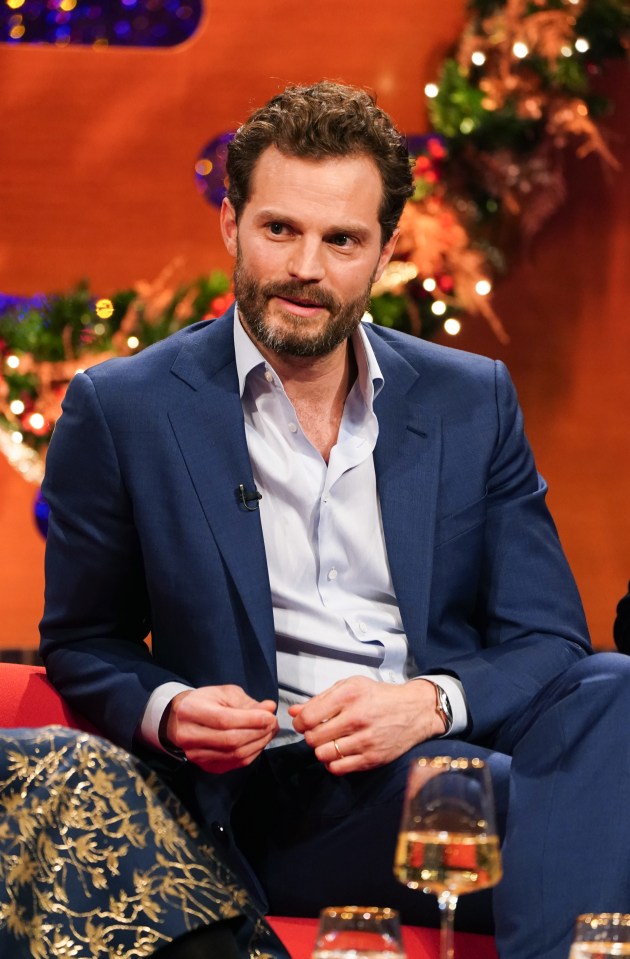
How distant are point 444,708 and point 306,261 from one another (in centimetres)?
76

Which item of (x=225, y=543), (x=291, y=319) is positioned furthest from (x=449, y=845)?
(x=291, y=319)

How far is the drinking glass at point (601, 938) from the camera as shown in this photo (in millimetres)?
1343

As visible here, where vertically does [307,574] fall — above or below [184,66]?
below

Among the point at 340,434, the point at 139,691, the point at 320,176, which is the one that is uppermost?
the point at 320,176

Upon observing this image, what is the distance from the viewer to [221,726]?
2057mm

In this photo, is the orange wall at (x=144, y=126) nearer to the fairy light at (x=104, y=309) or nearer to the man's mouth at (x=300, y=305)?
the fairy light at (x=104, y=309)

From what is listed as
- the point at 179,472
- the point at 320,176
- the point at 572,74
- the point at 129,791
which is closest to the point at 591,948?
the point at 129,791

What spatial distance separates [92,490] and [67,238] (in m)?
2.48

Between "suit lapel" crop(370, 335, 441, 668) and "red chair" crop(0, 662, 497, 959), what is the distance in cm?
47

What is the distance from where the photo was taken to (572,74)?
442 cm

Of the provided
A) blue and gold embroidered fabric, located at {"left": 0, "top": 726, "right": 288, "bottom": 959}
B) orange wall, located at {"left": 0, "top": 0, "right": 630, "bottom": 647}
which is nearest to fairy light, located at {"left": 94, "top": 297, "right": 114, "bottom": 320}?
orange wall, located at {"left": 0, "top": 0, "right": 630, "bottom": 647}

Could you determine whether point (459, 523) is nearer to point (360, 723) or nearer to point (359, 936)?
point (360, 723)

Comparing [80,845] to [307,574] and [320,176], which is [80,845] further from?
[320,176]

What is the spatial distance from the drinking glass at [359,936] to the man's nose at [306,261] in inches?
50.0
